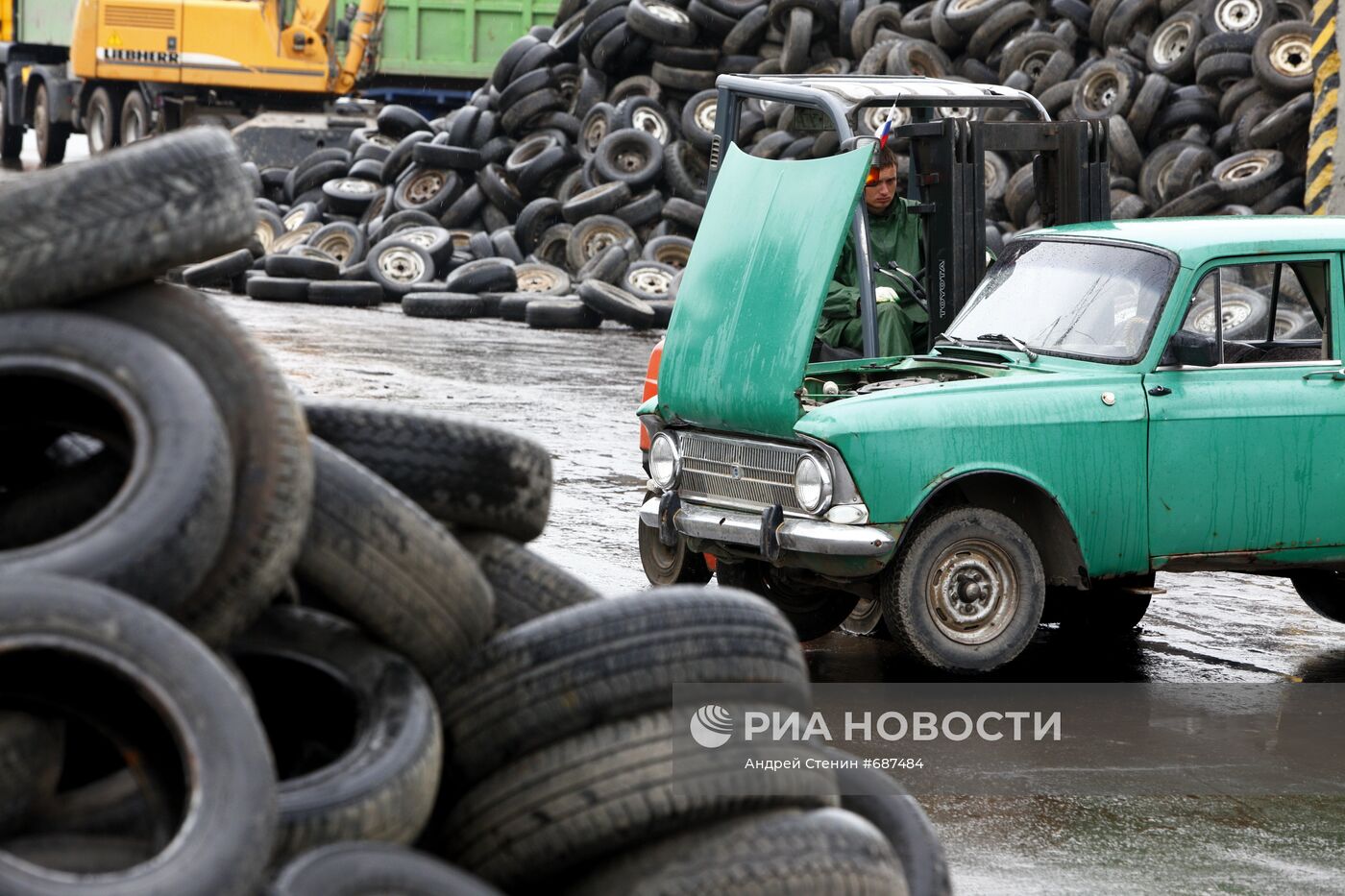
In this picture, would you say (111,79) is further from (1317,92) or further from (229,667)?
(229,667)

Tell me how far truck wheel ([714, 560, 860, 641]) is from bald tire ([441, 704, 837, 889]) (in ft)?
13.2

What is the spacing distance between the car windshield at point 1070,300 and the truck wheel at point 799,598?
4.28 feet

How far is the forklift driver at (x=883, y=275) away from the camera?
28.1ft

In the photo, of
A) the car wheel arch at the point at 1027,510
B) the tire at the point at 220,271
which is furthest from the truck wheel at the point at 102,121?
the car wheel arch at the point at 1027,510

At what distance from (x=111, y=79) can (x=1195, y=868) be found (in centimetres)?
3071

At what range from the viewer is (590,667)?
3.77 meters

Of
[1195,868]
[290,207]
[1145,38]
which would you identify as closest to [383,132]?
[290,207]

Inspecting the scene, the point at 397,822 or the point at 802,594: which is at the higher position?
the point at 397,822

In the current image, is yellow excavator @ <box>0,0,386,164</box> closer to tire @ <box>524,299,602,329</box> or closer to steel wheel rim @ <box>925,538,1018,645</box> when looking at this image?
tire @ <box>524,299,602,329</box>

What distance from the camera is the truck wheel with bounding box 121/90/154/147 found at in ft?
103

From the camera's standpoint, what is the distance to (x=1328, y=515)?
7430 mm

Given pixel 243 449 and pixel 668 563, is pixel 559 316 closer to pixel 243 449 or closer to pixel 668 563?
pixel 668 563

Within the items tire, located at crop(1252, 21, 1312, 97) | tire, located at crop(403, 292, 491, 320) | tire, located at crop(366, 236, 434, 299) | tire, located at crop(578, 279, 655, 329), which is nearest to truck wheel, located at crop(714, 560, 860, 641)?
tire, located at crop(578, 279, 655, 329)

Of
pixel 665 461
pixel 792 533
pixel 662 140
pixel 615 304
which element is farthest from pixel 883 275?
pixel 662 140
